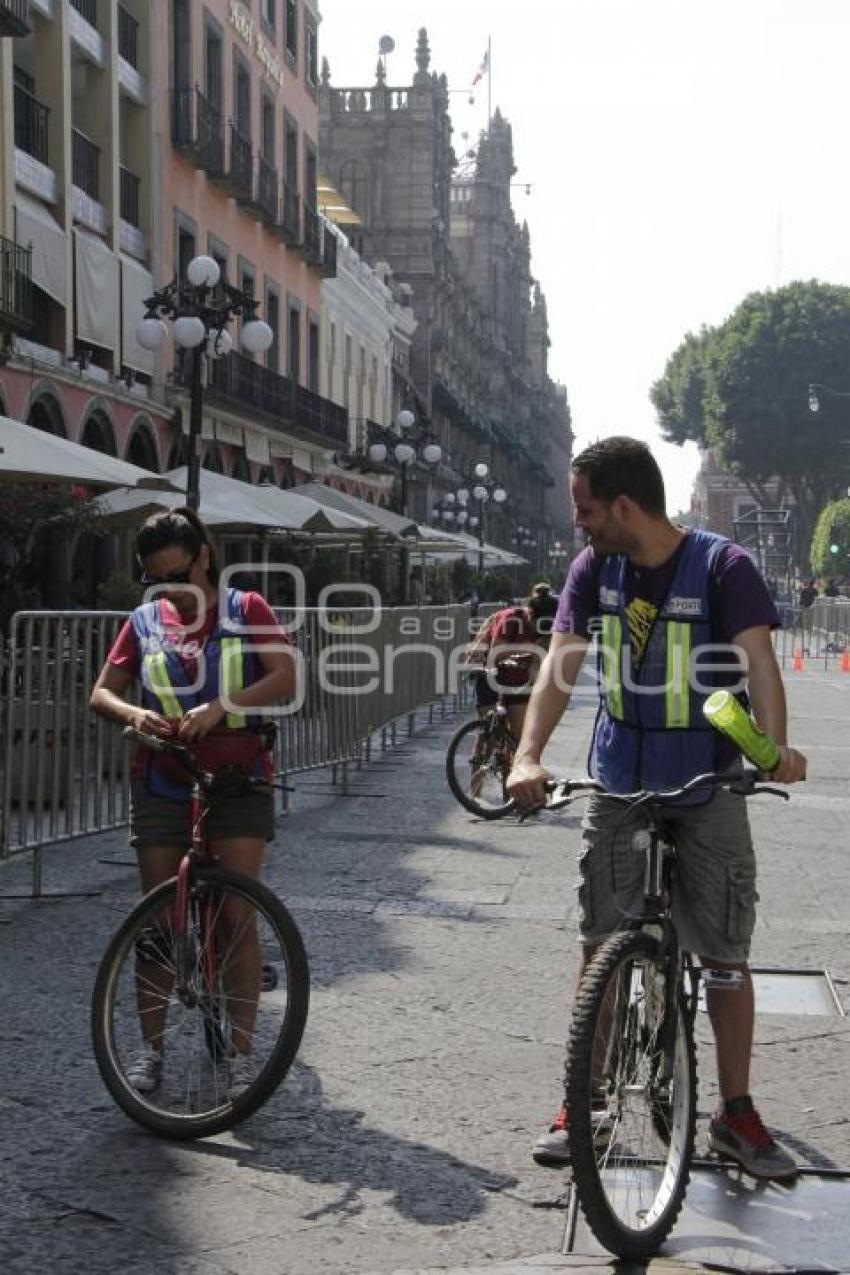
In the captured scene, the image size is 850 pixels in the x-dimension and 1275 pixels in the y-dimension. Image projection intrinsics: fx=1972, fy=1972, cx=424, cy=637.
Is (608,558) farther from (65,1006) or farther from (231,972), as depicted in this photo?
(65,1006)

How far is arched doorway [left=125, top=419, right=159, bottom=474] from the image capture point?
2927 cm

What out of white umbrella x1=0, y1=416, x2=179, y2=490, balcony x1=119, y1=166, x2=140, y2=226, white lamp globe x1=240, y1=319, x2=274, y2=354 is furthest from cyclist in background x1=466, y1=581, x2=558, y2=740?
balcony x1=119, y1=166, x2=140, y2=226

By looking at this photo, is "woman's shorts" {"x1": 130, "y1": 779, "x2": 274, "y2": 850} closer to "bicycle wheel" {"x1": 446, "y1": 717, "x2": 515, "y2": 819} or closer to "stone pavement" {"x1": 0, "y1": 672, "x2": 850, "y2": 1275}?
"stone pavement" {"x1": 0, "y1": 672, "x2": 850, "y2": 1275}

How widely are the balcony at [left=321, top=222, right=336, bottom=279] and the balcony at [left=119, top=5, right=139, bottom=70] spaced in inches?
511

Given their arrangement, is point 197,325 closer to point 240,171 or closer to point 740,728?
point 740,728

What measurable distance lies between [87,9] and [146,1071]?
80.1ft

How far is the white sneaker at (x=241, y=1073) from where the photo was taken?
508 centimetres

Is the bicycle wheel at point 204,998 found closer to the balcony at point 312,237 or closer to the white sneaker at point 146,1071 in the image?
the white sneaker at point 146,1071

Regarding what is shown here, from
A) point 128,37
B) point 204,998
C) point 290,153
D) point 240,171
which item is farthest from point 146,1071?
point 290,153

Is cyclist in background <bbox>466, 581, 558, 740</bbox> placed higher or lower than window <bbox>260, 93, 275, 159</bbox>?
lower

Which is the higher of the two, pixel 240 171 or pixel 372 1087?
pixel 240 171

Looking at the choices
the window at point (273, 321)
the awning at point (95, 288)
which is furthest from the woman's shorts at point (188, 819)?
the window at point (273, 321)

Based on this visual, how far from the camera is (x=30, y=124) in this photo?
80.8ft

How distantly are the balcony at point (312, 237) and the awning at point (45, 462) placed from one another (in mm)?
27589
